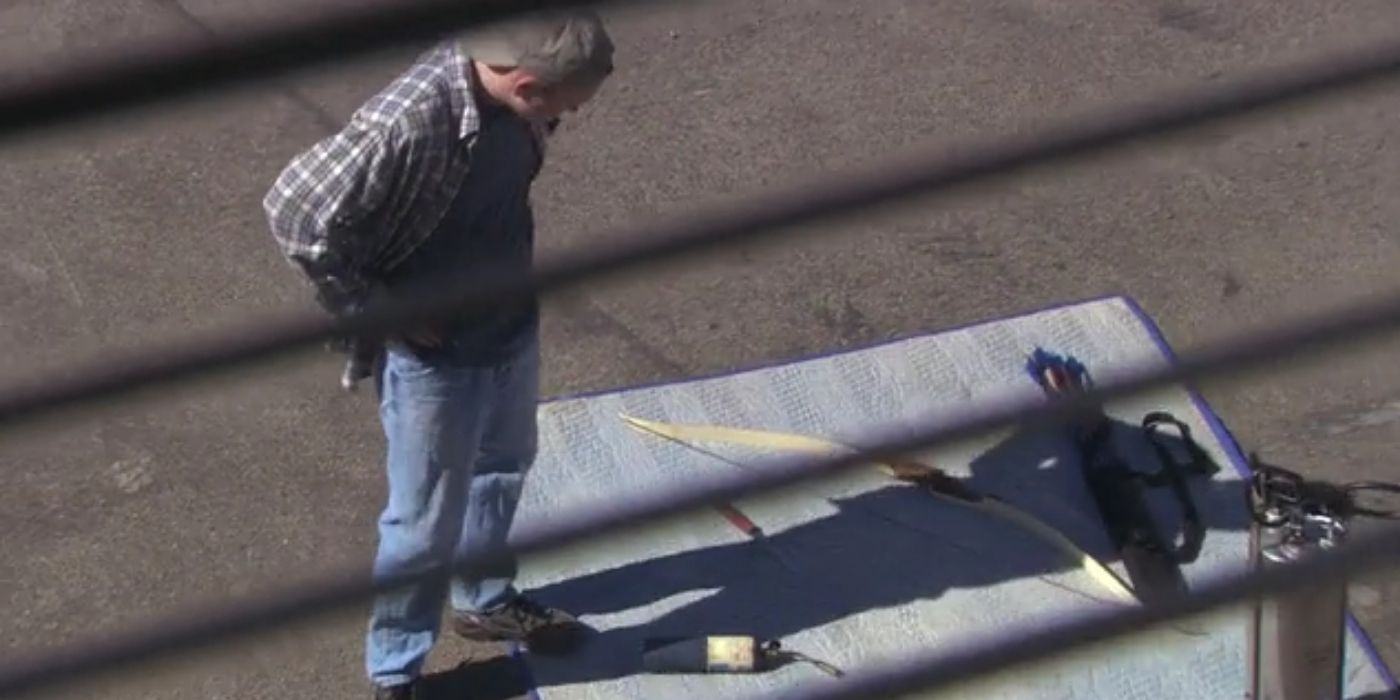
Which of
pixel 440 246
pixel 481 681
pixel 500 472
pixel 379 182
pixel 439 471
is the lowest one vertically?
pixel 481 681

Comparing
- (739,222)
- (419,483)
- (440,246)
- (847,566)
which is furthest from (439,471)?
(739,222)

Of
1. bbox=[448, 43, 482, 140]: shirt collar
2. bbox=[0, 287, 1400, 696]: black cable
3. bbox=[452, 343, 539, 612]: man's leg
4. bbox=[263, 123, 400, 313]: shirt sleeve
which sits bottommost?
bbox=[452, 343, 539, 612]: man's leg

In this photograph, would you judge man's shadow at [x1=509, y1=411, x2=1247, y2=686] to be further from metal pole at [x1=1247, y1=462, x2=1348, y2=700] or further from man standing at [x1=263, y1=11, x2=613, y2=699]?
metal pole at [x1=1247, y1=462, x2=1348, y2=700]

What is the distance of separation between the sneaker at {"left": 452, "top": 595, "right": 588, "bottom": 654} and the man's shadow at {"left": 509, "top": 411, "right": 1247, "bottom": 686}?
0.04 metres

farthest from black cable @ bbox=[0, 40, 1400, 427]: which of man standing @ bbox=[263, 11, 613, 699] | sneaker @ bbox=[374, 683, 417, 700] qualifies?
sneaker @ bbox=[374, 683, 417, 700]

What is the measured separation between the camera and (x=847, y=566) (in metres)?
5.27

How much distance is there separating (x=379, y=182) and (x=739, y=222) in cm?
221

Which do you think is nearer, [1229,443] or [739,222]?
[739,222]

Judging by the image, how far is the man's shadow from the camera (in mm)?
5105

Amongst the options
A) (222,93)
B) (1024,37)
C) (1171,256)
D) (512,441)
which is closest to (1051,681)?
(512,441)

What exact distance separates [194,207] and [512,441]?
6.35 ft

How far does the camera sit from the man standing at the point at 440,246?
4.03 meters

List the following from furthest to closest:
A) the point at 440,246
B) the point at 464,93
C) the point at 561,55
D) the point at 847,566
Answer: the point at 847,566, the point at 440,246, the point at 464,93, the point at 561,55

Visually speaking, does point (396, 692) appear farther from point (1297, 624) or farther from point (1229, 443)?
point (1229, 443)
